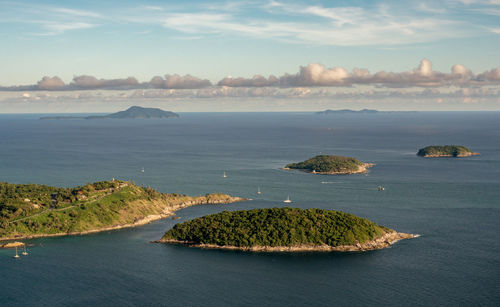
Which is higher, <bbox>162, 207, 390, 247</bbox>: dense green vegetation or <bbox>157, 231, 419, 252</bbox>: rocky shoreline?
<bbox>162, 207, 390, 247</bbox>: dense green vegetation

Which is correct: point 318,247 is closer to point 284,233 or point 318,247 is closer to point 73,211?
point 284,233

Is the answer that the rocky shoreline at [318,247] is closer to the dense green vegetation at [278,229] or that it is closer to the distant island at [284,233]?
the distant island at [284,233]

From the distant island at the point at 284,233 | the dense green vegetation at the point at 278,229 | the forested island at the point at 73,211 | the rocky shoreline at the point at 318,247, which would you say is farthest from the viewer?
the forested island at the point at 73,211

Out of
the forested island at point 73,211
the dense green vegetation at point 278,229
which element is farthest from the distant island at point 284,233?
the forested island at point 73,211

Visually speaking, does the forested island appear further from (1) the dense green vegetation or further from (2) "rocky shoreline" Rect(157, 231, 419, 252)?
(2) "rocky shoreline" Rect(157, 231, 419, 252)

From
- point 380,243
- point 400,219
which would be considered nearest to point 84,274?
point 380,243

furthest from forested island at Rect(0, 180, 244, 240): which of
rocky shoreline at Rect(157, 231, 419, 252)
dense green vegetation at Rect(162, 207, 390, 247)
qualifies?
rocky shoreline at Rect(157, 231, 419, 252)

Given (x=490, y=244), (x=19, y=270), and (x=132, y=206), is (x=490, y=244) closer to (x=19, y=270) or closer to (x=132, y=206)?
(x=132, y=206)
